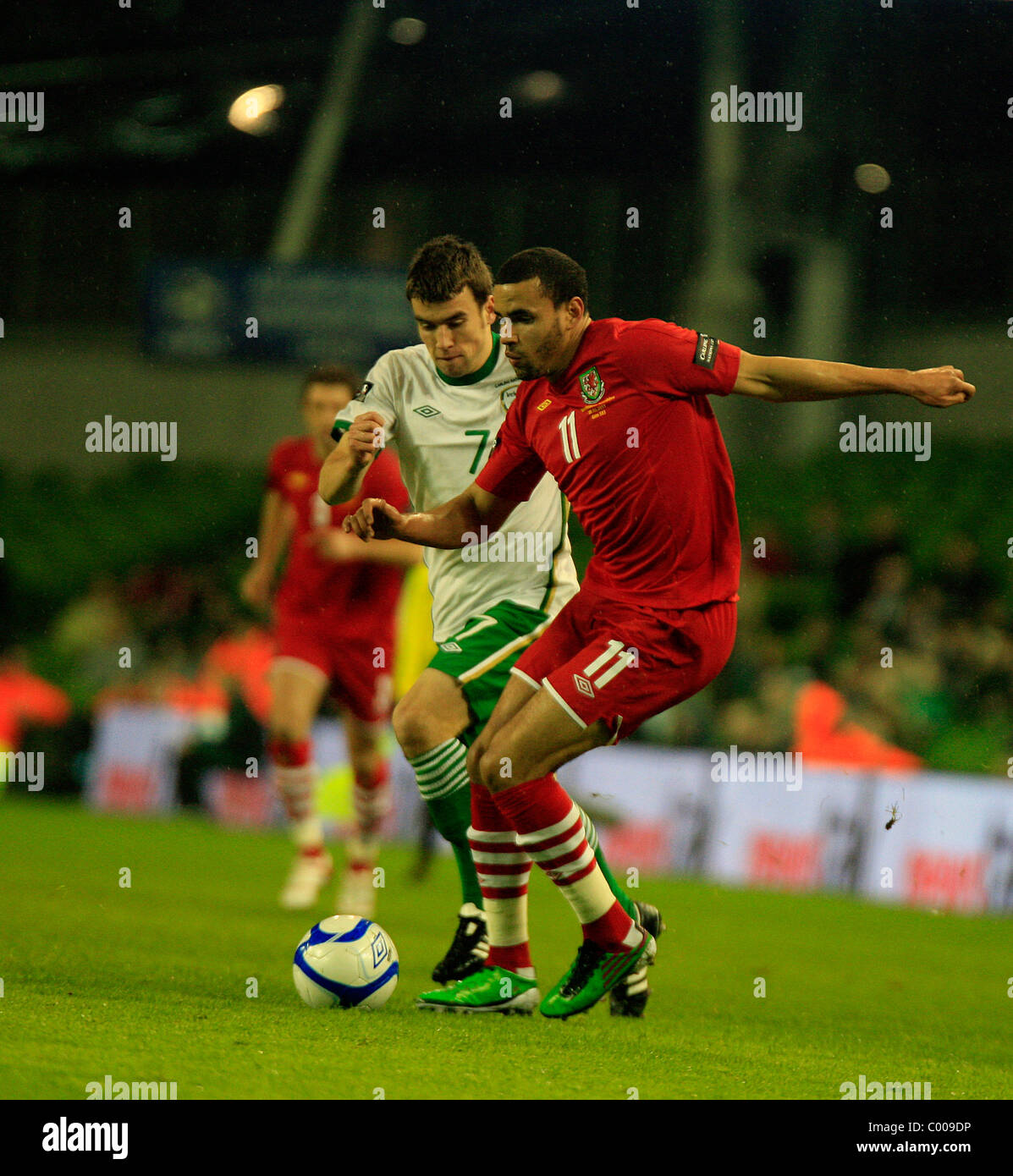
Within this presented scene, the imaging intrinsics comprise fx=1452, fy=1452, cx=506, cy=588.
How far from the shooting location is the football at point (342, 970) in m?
Answer: 4.41

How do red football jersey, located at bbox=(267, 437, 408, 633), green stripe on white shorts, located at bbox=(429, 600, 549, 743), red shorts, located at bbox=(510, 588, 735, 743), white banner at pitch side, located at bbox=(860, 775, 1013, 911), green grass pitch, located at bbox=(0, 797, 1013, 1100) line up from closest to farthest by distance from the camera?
green grass pitch, located at bbox=(0, 797, 1013, 1100)
red shorts, located at bbox=(510, 588, 735, 743)
green stripe on white shorts, located at bbox=(429, 600, 549, 743)
red football jersey, located at bbox=(267, 437, 408, 633)
white banner at pitch side, located at bbox=(860, 775, 1013, 911)

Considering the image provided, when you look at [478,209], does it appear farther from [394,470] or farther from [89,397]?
[89,397]

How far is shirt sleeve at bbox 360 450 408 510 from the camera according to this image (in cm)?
694

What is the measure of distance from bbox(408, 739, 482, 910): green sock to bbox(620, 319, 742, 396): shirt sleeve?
1.47 meters

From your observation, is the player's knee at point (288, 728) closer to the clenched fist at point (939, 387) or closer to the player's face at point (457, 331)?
the player's face at point (457, 331)

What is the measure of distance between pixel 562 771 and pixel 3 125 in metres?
5.20

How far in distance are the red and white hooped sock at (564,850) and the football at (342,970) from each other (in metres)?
0.58

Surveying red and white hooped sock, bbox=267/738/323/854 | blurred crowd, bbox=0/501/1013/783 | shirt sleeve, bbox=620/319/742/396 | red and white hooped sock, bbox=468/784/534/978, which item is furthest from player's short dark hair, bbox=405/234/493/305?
blurred crowd, bbox=0/501/1013/783

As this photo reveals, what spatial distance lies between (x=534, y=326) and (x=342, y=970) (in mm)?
2042

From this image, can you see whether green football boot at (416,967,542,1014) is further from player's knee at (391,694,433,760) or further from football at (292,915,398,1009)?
player's knee at (391,694,433,760)

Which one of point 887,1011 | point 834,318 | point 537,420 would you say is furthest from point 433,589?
point 834,318

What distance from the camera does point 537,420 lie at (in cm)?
455
